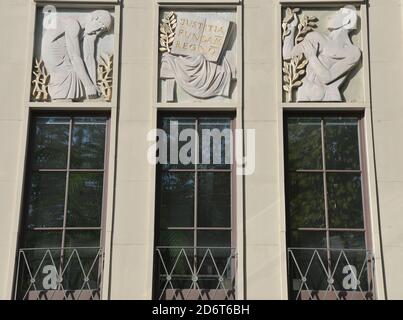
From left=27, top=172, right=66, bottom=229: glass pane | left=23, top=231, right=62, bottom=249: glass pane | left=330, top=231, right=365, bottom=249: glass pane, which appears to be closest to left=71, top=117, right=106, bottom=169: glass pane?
left=27, top=172, right=66, bottom=229: glass pane

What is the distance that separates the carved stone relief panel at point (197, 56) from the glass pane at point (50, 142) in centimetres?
158

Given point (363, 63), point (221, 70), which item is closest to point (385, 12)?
point (363, 63)

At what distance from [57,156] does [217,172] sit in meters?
2.44

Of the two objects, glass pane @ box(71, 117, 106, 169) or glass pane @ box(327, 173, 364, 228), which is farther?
glass pane @ box(71, 117, 106, 169)

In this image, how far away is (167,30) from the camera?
417 inches

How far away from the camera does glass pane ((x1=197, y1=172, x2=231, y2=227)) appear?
32.9 feet

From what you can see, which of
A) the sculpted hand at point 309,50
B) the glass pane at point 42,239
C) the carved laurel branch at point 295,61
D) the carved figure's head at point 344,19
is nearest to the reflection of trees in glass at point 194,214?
the carved laurel branch at point 295,61

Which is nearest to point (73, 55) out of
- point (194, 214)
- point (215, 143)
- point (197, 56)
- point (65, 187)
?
point (197, 56)

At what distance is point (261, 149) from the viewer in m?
10.1

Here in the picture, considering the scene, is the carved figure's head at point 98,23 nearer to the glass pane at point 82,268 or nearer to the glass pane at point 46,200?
the glass pane at point 46,200

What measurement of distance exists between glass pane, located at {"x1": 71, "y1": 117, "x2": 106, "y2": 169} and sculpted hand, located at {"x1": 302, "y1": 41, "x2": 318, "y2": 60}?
3.27m

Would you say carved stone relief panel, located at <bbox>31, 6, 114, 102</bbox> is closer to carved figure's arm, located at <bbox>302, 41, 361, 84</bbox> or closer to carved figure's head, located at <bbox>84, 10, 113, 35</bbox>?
carved figure's head, located at <bbox>84, 10, 113, 35</bbox>

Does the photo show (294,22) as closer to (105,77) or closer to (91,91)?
(105,77)

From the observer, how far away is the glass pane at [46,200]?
10.0 meters
